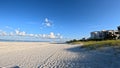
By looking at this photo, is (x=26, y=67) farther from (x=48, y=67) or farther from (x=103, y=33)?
(x=103, y=33)

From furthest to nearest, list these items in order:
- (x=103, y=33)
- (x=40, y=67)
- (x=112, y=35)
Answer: (x=103, y=33) < (x=112, y=35) < (x=40, y=67)

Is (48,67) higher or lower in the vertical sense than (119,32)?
lower

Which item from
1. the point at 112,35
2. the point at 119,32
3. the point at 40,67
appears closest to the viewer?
the point at 40,67

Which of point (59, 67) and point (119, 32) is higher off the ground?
point (119, 32)

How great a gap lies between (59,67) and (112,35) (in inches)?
2452

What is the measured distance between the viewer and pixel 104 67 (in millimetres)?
9727

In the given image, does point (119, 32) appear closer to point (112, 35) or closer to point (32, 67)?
point (112, 35)

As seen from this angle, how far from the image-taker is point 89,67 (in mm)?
9805

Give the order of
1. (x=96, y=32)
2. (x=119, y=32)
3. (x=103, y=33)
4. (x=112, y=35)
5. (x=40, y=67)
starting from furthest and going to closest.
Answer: (x=96, y=32)
(x=103, y=33)
(x=119, y=32)
(x=112, y=35)
(x=40, y=67)

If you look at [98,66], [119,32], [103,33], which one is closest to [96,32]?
[103,33]

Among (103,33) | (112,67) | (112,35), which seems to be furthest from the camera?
(103,33)

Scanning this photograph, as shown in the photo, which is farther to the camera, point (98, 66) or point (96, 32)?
point (96, 32)

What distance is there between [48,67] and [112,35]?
205 feet

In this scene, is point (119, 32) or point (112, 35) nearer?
point (112, 35)
